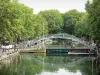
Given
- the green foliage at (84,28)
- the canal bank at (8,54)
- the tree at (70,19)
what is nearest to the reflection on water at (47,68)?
the canal bank at (8,54)

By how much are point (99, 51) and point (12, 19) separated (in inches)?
990

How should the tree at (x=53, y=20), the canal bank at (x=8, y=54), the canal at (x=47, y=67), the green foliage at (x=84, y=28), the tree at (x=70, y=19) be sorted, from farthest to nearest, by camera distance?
the tree at (x=70, y=19)
the tree at (x=53, y=20)
the green foliage at (x=84, y=28)
the canal bank at (x=8, y=54)
the canal at (x=47, y=67)

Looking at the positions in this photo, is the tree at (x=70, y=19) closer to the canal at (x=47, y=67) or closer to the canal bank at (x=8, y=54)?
the canal at (x=47, y=67)

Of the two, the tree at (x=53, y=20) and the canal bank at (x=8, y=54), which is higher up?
the tree at (x=53, y=20)

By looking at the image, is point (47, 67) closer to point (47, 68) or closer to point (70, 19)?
point (47, 68)

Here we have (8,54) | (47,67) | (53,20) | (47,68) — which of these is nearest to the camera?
(47,68)

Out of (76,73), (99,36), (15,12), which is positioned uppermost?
(15,12)

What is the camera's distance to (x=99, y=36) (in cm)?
4450

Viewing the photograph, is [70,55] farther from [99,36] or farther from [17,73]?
[17,73]

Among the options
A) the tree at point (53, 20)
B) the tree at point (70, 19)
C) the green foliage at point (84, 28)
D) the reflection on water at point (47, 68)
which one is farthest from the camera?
the tree at point (70, 19)

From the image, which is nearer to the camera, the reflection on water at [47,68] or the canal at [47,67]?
the reflection on water at [47,68]

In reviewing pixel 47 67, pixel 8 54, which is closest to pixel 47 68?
pixel 47 67

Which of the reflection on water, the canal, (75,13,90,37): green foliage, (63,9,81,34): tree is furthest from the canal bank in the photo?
(63,9,81,34): tree

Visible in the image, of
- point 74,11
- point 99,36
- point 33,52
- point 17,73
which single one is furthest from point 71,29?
point 17,73
